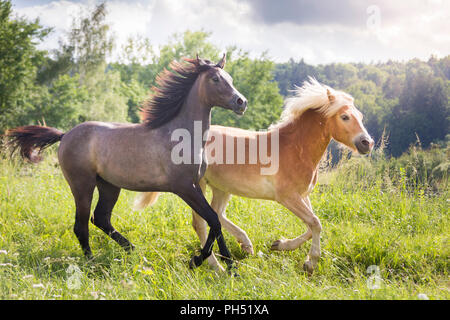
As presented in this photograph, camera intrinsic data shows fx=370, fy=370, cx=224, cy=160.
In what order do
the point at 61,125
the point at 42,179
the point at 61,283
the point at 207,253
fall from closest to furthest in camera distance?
the point at 61,283
the point at 207,253
the point at 42,179
the point at 61,125

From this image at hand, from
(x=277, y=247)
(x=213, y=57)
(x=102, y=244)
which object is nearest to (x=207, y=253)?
(x=277, y=247)

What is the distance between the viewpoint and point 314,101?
4.08 meters

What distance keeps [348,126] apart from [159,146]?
A: 198 cm

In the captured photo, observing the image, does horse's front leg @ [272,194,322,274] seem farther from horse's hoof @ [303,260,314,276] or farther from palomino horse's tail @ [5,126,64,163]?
palomino horse's tail @ [5,126,64,163]

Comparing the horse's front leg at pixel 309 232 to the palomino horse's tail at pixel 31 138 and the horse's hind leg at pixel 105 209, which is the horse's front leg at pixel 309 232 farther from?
the palomino horse's tail at pixel 31 138

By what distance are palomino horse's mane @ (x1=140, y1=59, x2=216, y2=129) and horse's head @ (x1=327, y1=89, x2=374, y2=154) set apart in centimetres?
145

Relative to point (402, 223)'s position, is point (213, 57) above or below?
above

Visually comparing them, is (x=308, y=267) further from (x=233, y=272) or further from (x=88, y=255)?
(x=88, y=255)

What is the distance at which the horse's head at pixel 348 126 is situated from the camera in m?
3.76

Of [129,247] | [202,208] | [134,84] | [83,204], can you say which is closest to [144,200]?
[129,247]

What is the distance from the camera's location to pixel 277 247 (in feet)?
13.5

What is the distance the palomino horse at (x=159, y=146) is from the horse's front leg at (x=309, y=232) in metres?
0.76
